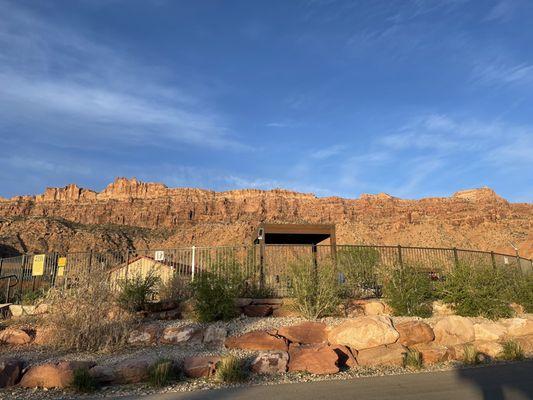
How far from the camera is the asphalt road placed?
7.25 m

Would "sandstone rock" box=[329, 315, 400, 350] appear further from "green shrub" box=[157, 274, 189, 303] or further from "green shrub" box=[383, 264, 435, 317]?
"green shrub" box=[157, 274, 189, 303]

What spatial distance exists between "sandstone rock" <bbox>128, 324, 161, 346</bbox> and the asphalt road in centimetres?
371

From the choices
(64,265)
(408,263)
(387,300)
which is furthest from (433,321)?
(64,265)

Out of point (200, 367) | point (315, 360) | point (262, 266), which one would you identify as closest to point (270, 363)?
point (315, 360)

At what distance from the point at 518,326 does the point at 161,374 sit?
10398 mm

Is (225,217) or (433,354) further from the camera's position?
(225,217)

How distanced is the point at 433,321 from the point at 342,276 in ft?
13.3

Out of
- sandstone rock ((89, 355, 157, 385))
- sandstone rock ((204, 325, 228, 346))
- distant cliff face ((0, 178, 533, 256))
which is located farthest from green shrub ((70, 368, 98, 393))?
distant cliff face ((0, 178, 533, 256))

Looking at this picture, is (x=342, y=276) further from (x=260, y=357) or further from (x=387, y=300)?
(x=260, y=357)

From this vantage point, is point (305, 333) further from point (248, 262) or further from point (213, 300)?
point (248, 262)

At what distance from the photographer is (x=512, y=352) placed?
10969mm

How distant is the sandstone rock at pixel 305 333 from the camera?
10648mm

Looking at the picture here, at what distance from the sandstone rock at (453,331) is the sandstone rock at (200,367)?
609 centimetres

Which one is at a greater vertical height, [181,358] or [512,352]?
[181,358]
